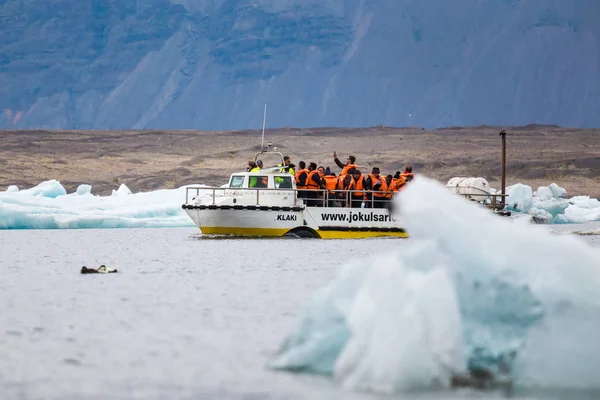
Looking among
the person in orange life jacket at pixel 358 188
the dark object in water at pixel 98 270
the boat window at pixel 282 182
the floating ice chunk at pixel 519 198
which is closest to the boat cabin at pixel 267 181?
the boat window at pixel 282 182

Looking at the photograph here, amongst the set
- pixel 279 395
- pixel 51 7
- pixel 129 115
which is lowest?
pixel 279 395

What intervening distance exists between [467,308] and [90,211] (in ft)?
79.7

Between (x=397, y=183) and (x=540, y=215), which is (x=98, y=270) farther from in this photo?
(x=540, y=215)

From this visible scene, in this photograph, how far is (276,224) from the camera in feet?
76.6

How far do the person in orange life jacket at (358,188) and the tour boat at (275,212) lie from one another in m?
0.20

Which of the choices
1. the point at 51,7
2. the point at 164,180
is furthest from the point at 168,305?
the point at 51,7

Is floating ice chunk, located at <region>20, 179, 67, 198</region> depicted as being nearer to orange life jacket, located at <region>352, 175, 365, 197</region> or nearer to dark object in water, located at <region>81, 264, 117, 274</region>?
orange life jacket, located at <region>352, 175, 365, 197</region>

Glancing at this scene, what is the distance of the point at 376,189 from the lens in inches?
953

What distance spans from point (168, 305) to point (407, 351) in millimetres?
5541

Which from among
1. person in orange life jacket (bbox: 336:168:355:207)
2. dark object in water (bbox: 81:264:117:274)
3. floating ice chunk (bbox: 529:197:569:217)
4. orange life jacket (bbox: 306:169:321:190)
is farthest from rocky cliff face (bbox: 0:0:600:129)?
dark object in water (bbox: 81:264:117:274)

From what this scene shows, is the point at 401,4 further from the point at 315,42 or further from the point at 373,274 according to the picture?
the point at 373,274

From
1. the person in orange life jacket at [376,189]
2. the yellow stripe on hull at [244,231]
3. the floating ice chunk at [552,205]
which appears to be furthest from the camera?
the floating ice chunk at [552,205]

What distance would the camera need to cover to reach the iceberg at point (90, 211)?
95.2 feet

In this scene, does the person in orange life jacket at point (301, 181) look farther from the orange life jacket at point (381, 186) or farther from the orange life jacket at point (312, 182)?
the orange life jacket at point (381, 186)
